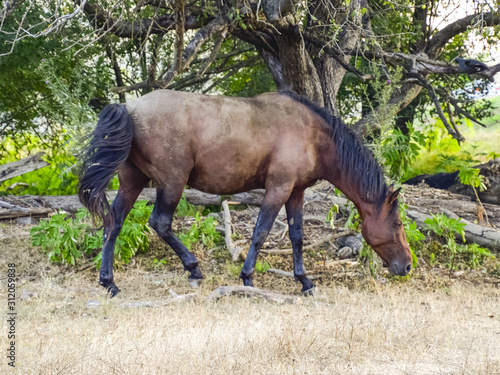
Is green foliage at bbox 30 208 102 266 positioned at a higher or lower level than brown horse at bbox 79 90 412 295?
Answer: lower

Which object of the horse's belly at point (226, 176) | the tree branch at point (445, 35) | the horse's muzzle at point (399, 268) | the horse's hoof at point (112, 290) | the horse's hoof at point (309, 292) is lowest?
the horse's hoof at point (112, 290)

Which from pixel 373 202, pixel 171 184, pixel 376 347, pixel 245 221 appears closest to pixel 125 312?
pixel 171 184

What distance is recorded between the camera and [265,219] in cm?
553

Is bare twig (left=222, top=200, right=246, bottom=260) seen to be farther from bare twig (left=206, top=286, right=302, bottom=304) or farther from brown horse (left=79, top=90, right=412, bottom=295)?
bare twig (left=206, top=286, right=302, bottom=304)

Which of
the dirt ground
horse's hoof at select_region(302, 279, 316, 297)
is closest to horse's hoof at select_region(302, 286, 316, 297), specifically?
horse's hoof at select_region(302, 279, 316, 297)

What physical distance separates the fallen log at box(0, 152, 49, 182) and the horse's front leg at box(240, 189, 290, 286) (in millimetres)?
4145

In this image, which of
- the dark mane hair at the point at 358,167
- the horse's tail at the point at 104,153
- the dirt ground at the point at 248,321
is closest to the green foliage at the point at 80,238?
the dirt ground at the point at 248,321

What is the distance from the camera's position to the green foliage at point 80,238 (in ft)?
21.1

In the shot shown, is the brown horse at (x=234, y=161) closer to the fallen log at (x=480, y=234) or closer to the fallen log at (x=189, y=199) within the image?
the fallen log at (x=480, y=234)

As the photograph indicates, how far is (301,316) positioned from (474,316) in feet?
5.37

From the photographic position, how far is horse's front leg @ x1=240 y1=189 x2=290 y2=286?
5.48m

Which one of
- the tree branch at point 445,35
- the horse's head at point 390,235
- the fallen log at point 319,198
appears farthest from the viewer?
the tree branch at point 445,35

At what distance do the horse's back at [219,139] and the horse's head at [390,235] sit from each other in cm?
89

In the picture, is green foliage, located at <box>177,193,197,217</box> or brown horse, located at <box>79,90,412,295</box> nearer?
brown horse, located at <box>79,90,412,295</box>
